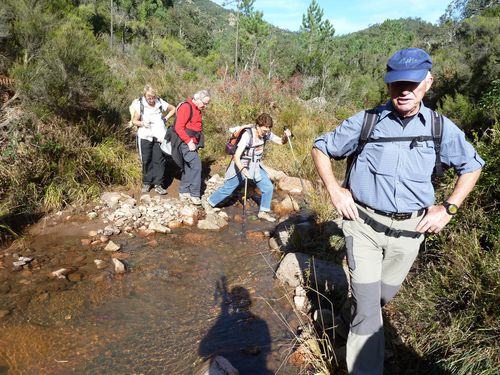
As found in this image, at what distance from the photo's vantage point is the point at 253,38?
31.4m

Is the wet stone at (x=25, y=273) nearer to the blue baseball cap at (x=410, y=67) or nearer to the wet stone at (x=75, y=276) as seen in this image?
the wet stone at (x=75, y=276)

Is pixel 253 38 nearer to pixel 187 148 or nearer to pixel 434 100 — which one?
pixel 434 100

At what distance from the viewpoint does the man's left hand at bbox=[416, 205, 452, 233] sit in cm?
218

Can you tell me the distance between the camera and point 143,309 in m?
3.69

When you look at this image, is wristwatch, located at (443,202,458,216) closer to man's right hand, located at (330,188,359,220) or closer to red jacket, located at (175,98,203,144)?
man's right hand, located at (330,188,359,220)

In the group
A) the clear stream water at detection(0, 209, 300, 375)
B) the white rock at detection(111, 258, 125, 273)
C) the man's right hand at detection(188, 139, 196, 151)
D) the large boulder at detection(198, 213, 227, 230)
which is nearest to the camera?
the clear stream water at detection(0, 209, 300, 375)

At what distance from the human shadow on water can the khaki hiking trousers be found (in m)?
0.97

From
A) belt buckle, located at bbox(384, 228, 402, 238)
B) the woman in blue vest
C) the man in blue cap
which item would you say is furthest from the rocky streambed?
belt buckle, located at bbox(384, 228, 402, 238)

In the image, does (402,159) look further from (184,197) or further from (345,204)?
(184,197)

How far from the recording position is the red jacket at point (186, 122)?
586 cm

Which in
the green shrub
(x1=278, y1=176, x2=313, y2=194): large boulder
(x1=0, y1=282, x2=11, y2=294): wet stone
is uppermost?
the green shrub

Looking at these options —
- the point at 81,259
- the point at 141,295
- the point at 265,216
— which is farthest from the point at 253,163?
the point at 81,259

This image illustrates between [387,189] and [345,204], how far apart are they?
27 cm

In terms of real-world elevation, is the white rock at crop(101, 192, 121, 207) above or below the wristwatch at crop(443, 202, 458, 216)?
below
